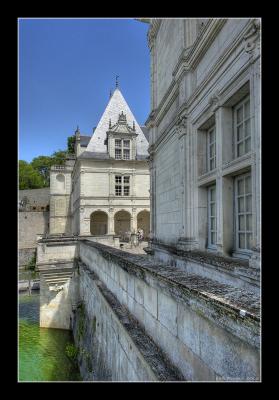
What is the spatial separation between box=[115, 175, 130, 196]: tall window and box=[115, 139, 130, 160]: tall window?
166cm

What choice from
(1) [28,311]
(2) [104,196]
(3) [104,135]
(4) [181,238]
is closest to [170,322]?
(4) [181,238]

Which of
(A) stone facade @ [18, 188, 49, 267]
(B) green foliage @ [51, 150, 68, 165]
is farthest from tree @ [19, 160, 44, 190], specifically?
(A) stone facade @ [18, 188, 49, 267]

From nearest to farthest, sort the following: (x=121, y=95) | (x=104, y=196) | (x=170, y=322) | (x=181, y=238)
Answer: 1. (x=170, y=322)
2. (x=181, y=238)
3. (x=104, y=196)
4. (x=121, y=95)

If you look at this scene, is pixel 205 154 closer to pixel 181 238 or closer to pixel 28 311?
pixel 181 238

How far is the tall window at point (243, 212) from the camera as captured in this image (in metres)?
3.37

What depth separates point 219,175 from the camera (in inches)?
151

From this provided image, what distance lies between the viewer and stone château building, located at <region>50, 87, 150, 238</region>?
2106cm

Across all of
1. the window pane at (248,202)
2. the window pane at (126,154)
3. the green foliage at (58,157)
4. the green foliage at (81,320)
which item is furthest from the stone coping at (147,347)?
the green foliage at (58,157)

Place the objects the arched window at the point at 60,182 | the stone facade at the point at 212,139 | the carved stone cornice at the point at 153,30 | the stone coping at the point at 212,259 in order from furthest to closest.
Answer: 1. the arched window at the point at 60,182
2. the carved stone cornice at the point at 153,30
3. the stone coping at the point at 212,259
4. the stone facade at the point at 212,139

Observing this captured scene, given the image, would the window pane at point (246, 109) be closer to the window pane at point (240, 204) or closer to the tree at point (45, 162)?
the window pane at point (240, 204)

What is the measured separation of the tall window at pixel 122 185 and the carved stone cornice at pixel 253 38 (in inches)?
759

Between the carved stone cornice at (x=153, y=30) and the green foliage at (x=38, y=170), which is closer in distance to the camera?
the carved stone cornice at (x=153, y=30)

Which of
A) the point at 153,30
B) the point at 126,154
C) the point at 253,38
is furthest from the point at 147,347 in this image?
the point at 126,154
